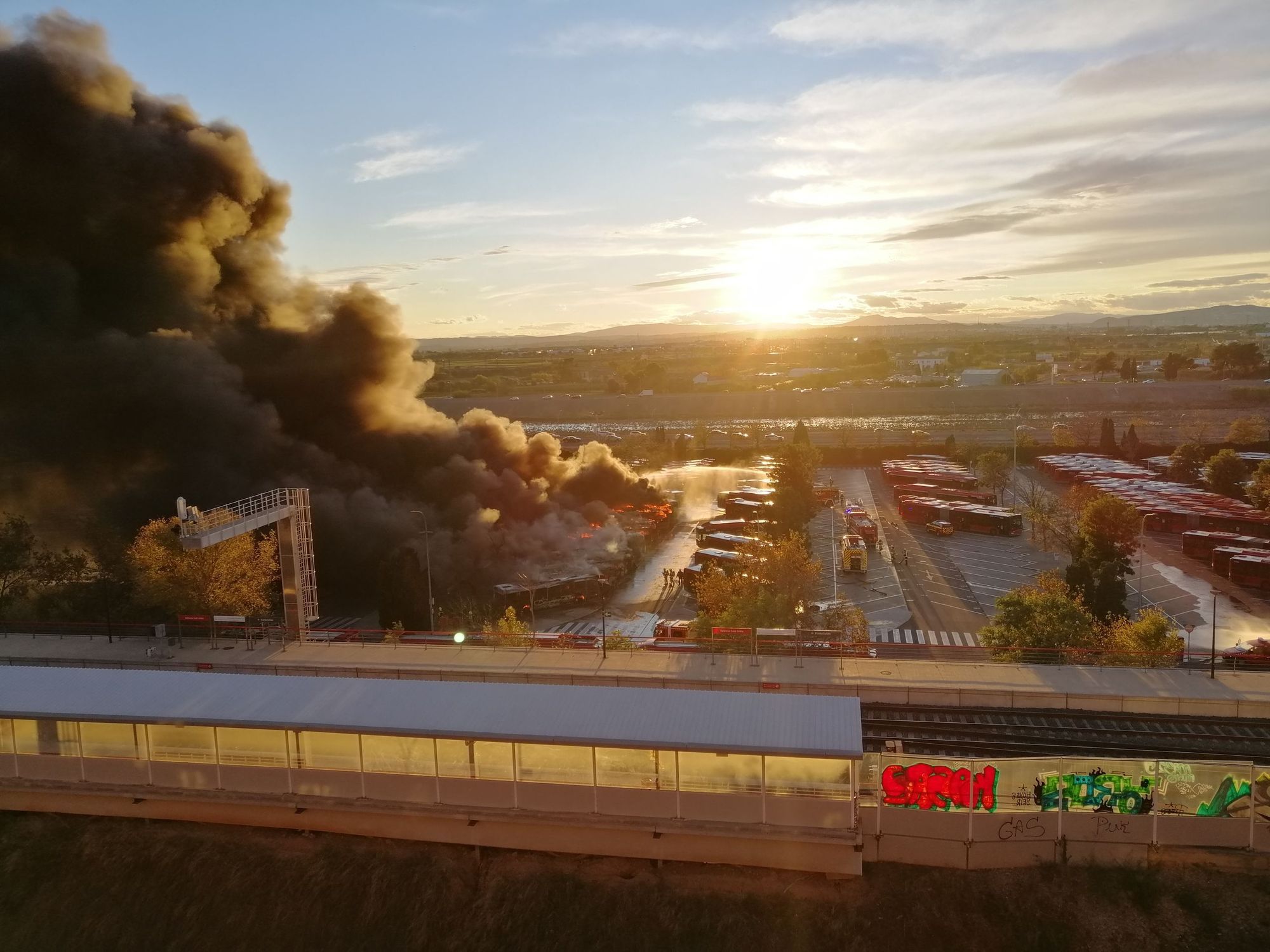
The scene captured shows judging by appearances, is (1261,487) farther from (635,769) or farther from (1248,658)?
(635,769)

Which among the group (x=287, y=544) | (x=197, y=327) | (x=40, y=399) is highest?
(x=197, y=327)

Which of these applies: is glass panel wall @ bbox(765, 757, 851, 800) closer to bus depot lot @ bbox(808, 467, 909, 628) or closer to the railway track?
the railway track

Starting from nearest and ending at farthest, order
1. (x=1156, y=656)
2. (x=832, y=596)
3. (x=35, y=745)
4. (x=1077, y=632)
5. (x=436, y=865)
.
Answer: (x=436, y=865) → (x=35, y=745) → (x=1156, y=656) → (x=1077, y=632) → (x=832, y=596)

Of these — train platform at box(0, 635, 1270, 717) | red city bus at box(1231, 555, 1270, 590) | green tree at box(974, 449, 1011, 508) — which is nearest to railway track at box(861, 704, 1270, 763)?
train platform at box(0, 635, 1270, 717)

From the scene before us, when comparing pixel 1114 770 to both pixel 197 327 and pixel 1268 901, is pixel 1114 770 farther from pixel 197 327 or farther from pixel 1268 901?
pixel 197 327

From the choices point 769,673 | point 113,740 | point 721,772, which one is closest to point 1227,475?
point 769,673

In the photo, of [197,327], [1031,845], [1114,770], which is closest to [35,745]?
[1031,845]
